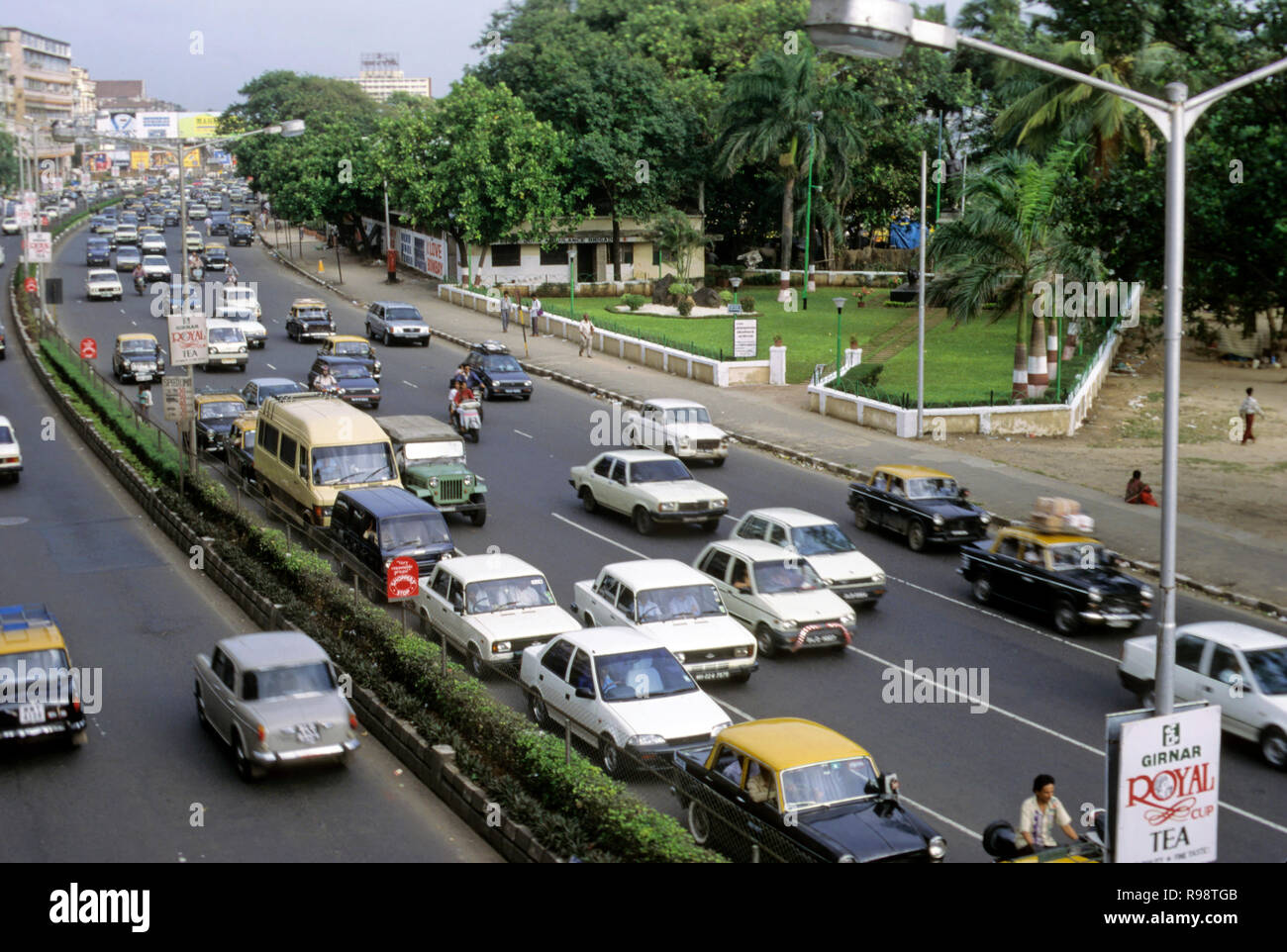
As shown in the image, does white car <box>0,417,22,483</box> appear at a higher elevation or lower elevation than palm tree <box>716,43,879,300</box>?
lower

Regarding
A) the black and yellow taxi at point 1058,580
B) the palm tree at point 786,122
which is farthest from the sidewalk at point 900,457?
the palm tree at point 786,122

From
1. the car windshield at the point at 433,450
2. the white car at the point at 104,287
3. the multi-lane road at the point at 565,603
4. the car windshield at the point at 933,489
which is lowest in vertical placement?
the multi-lane road at the point at 565,603

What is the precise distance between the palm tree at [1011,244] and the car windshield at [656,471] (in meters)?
14.8

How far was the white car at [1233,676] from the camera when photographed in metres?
16.6

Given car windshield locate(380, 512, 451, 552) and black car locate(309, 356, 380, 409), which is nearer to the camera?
car windshield locate(380, 512, 451, 552)

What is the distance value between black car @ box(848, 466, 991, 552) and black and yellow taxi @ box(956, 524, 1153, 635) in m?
2.49

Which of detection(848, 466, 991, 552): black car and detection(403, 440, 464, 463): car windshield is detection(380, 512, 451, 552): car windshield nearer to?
detection(403, 440, 464, 463): car windshield

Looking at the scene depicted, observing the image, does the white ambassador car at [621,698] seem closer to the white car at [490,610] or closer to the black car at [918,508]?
the white car at [490,610]

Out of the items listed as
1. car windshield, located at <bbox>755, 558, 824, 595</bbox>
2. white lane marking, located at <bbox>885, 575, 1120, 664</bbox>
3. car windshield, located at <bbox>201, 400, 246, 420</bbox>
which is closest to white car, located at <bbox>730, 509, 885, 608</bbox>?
car windshield, located at <bbox>755, 558, 824, 595</bbox>

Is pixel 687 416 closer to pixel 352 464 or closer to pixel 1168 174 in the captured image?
pixel 352 464

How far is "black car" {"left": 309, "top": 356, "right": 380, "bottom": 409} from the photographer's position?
126 ft

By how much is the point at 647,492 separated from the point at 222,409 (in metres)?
A: 13.7

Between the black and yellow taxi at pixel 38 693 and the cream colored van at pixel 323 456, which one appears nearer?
the black and yellow taxi at pixel 38 693

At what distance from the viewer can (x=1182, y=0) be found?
3109 cm
